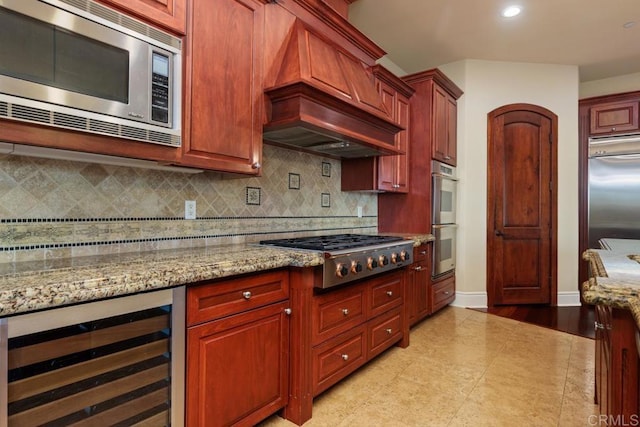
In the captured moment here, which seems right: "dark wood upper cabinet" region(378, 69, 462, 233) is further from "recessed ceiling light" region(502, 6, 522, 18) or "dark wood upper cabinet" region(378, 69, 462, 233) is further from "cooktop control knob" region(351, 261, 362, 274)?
"cooktop control knob" region(351, 261, 362, 274)

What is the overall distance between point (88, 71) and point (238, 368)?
1355 millimetres

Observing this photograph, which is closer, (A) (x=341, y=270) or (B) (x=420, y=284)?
(A) (x=341, y=270)

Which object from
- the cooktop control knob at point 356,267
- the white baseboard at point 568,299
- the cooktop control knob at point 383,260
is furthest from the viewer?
the white baseboard at point 568,299

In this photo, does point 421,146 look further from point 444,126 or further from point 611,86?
point 611,86

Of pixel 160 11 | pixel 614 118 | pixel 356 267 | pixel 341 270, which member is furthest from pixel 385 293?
pixel 614 118

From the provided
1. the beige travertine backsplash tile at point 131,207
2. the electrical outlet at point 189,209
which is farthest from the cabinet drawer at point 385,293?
the electrical outlet at point 189,209

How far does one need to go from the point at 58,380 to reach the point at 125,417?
0.93 feet

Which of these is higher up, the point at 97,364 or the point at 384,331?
the point at 97,364

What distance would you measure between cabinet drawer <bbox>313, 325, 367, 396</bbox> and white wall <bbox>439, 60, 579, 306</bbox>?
2372mm

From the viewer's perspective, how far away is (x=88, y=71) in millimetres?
1326

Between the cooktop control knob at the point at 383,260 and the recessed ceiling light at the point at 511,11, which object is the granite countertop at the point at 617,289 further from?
the recessed ceiling light at the point at 511,11

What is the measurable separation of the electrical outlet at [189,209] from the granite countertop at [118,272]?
227 millimetres

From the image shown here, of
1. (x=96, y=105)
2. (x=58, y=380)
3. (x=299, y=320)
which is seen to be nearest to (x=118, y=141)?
(x=96, y=105)

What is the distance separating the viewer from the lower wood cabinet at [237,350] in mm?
1448
